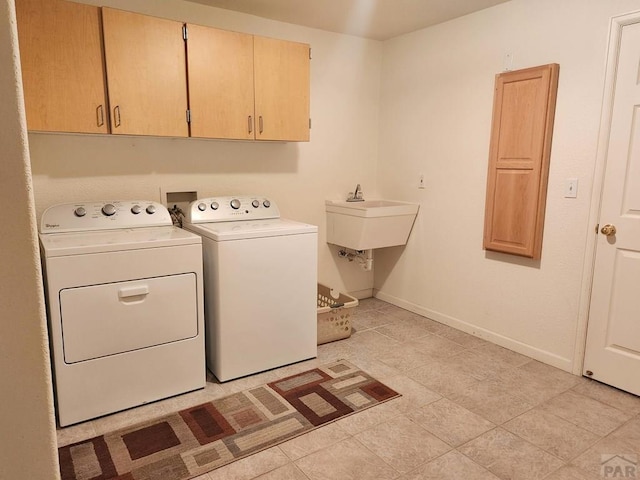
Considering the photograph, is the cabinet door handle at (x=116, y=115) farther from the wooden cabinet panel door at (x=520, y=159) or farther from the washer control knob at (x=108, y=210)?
the wooden cabinet panel door at (x=520, y=159)

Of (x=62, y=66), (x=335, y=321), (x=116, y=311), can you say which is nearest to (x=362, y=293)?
(x=335, y=321)

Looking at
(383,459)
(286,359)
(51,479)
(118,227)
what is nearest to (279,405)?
(286,359)

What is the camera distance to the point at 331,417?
2270mm

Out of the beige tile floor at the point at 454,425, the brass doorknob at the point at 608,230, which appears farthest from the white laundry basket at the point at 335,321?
the brass doorknob at the point at 608,230

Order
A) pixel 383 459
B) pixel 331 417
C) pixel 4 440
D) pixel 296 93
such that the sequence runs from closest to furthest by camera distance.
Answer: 1. pixel 4 440
2. pixel 383 459
3. pixel 331 417
4. pixel 296 93

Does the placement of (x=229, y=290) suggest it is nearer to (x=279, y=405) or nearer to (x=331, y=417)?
(x=279, y=405)

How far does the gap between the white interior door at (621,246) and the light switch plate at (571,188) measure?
0.52ft

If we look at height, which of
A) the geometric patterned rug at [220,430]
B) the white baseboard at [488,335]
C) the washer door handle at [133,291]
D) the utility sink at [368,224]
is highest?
the utility sink at [368,224]

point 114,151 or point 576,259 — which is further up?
point 114,151

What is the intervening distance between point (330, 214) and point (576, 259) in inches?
75.0

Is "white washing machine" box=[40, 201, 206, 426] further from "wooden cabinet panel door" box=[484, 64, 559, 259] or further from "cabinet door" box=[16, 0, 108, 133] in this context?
"wooden cabinet panel door" box=[484, 64, 559, 259]

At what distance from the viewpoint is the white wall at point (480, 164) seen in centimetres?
260

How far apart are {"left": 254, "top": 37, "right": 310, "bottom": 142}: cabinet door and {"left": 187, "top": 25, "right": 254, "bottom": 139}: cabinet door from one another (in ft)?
0.23

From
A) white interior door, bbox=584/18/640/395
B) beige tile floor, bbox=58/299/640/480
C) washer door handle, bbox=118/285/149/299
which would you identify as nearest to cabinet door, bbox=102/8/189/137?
washer door handle, bbox=118/285/149/299
